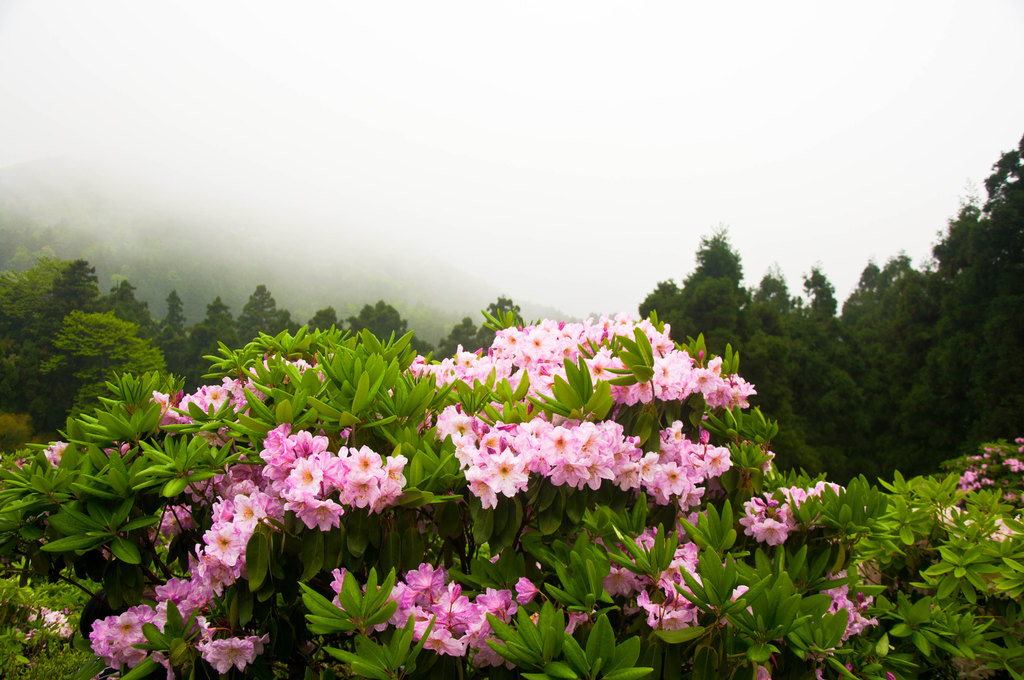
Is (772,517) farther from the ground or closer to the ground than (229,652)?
farther from the ground

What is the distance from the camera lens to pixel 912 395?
54.4 ft

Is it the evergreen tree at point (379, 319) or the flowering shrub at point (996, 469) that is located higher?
the flowering shrub at point (996, 469)

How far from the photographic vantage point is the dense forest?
50.5 feet

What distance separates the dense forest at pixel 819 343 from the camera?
15.4 m

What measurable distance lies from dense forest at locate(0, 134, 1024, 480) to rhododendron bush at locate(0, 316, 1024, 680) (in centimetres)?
1217

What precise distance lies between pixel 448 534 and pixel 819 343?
22934 mm

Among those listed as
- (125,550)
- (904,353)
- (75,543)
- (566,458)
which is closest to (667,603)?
(566,458)

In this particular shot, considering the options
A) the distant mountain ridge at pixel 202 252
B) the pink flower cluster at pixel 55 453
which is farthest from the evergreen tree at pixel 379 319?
the pink flower cluster at pixel 55 453

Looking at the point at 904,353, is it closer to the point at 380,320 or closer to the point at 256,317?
the point at 380,320

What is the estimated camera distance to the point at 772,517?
77.7 inches

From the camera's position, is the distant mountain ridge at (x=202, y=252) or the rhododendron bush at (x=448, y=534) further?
the distant mountain ridge at (x=202, y=252)

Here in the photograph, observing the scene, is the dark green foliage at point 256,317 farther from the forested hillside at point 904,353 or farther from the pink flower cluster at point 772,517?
the pink flower cluster at point 772,517

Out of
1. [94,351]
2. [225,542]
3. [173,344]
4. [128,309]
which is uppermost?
[225,542]

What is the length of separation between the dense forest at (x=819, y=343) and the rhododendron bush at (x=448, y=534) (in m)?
12.2
